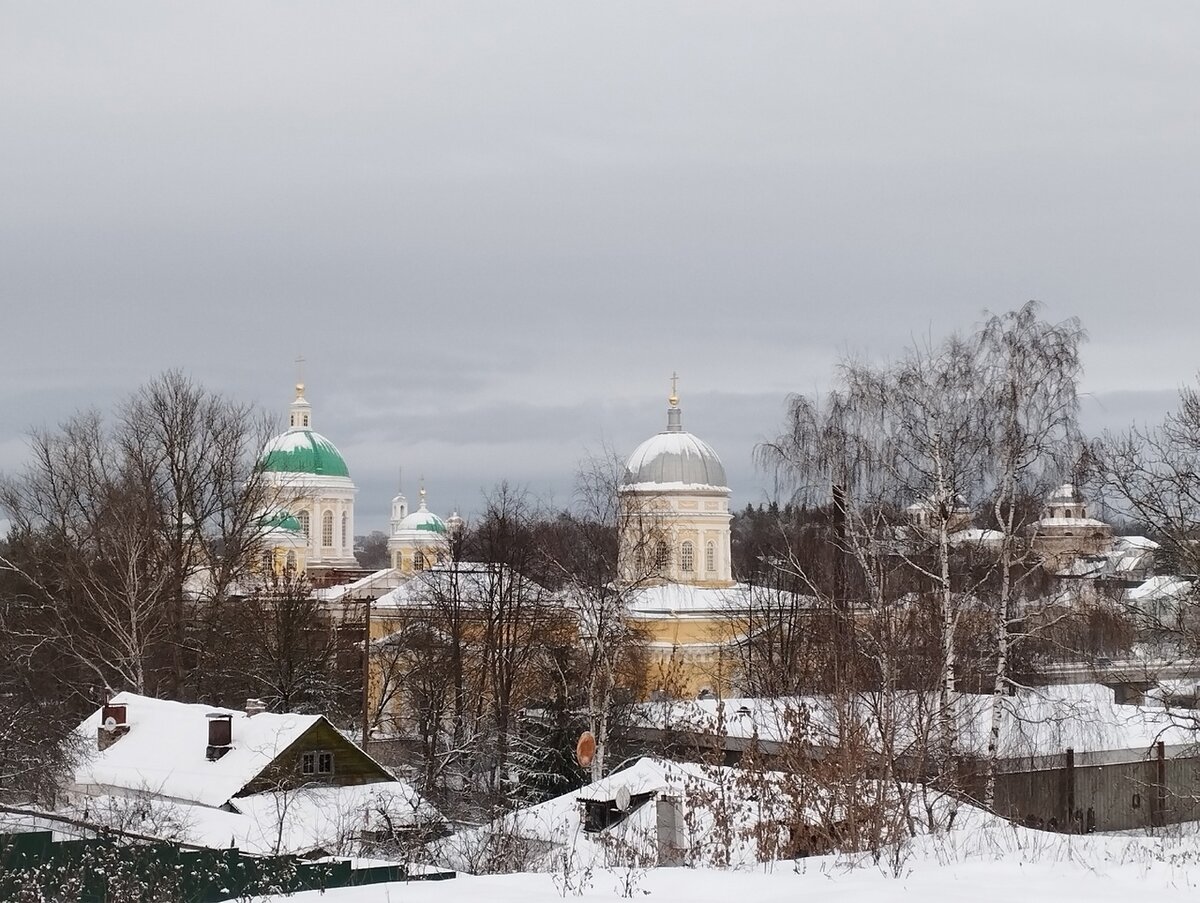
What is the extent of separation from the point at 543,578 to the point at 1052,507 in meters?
16.2

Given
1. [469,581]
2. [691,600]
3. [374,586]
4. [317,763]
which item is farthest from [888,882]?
[374,586]

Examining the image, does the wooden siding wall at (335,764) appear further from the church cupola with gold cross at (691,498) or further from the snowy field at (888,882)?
the church cupola with gold cross at (691,498)

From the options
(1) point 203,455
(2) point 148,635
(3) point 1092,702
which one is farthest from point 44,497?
(3) point 1092,702

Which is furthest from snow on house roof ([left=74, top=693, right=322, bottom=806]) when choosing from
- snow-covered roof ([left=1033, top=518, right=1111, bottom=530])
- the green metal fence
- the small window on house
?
snow-covered roof ([left=1033, top=518, right=1111, bottom=530])

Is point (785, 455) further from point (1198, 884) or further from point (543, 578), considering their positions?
point (1198, 884)

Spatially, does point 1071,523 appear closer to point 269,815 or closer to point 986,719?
point 986,719

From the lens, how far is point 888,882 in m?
8.42

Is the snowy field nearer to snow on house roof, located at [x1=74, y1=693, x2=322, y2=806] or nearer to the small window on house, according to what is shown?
snow on house roof, located at [x1=74, y1=693, x2=322, y2=806]

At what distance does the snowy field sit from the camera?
797 centimetres

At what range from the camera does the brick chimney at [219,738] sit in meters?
25.3

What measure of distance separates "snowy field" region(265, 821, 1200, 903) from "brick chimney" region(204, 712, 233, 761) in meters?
17.4

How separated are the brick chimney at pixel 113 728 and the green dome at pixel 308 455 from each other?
5468 cm

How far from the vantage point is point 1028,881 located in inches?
330

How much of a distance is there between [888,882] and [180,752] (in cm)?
1994
